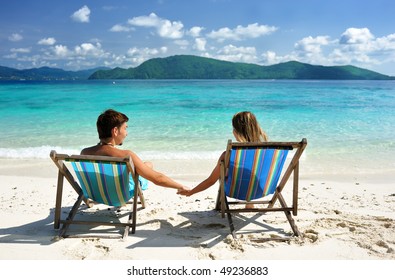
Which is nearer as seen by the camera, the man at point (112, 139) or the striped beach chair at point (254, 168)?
the striped beach chair at point (254, 168)

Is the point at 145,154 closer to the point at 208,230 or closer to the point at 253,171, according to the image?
the point at 208,230

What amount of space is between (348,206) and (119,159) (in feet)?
9.47

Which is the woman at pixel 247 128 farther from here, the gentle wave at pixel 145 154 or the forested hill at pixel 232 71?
the forested hill at pixel 232 71

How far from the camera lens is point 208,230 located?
3.78 m

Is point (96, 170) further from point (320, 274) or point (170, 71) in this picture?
point (170, 71)

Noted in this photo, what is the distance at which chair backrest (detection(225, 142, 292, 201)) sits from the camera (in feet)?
11.3

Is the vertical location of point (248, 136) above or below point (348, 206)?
above

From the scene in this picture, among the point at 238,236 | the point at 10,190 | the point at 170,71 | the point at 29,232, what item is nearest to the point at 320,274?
the point at 238,236

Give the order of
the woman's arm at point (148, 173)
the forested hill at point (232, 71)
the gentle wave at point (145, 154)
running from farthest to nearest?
the forested hill at point (232, 71) → the gentle wave at point (145, 154) → the woman's arm at point (148, 173)

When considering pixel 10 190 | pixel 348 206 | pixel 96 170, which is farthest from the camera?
pixel 10 190

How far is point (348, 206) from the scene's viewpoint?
4586mm

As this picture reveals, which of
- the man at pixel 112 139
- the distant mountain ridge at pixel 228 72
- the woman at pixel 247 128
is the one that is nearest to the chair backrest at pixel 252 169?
the woman at pixel 247 128

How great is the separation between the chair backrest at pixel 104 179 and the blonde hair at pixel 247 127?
3.76 feet

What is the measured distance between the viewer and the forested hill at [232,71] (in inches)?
5182
